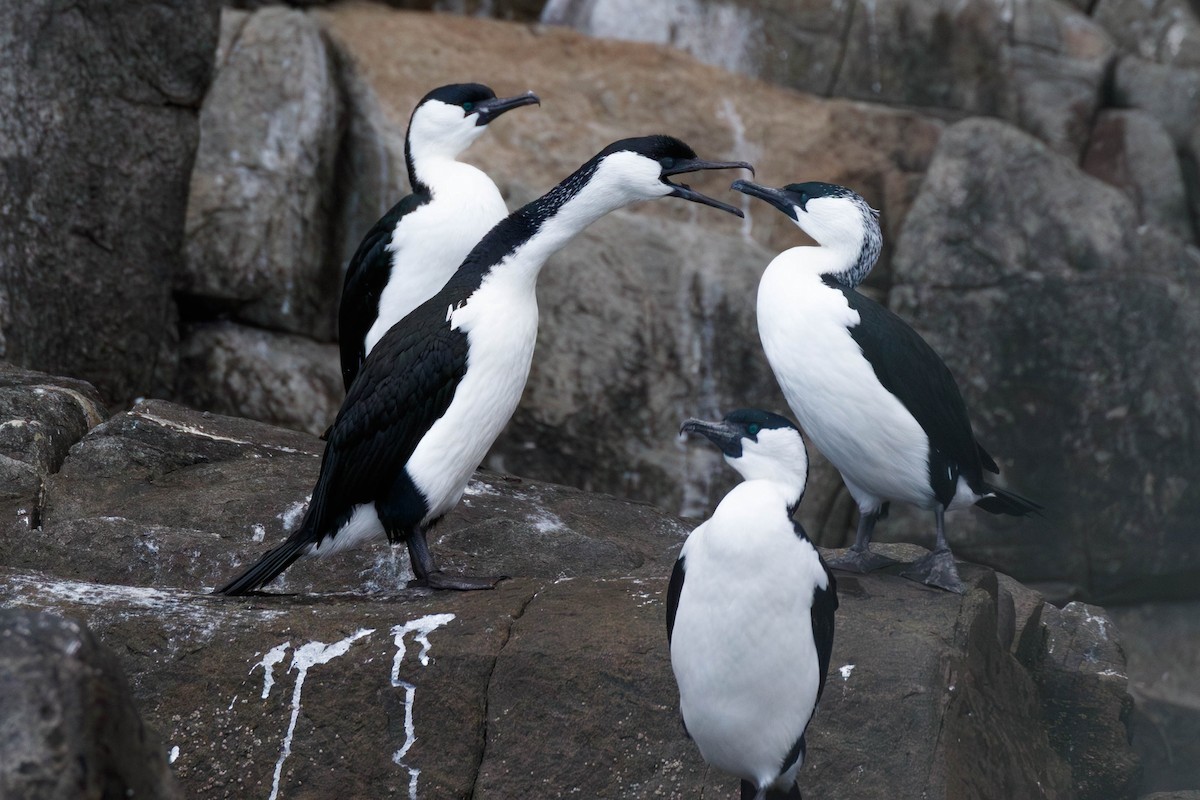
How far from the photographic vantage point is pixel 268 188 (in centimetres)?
884

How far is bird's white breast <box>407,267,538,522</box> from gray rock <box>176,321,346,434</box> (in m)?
4.48

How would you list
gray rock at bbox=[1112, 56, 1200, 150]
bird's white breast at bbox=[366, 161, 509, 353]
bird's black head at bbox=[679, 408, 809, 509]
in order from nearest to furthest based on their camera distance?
bird's black head at bbox=[679, 408, 809, 509] < bird's white breast at bbox=[366, 161, 509, 353] < gray rock at bbox=[1112, 56, 1200, 150]

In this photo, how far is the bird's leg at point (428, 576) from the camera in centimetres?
440

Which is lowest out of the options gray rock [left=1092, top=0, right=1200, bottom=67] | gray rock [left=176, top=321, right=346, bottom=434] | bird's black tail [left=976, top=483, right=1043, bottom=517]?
gray rock [left=176, top=321, right=346, bottom=434]

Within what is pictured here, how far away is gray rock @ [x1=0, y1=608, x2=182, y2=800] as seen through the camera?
253cm

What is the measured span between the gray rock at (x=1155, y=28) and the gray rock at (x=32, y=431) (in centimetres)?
860

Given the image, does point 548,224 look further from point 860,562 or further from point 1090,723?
point 1090,723

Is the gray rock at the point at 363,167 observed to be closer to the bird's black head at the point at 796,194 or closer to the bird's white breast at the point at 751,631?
the bird's black head at the point at 796,194

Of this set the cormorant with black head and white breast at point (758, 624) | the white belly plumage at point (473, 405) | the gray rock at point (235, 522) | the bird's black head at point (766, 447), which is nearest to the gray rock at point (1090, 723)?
the gray rock at point (235, 522)

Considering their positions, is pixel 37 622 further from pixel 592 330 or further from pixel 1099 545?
pixel 1099 545

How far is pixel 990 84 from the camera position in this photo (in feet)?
Answer: 35.3

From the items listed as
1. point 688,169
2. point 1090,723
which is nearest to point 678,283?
point 688,169

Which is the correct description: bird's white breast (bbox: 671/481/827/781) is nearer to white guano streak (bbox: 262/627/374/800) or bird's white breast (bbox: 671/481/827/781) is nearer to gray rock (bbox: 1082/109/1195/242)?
white guano streak (bbox: 262/627/374/800)

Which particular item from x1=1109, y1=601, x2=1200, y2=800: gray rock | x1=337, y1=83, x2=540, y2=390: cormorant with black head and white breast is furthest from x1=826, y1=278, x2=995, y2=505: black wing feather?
x1=1109, y1=601, x2=1200, y2=800: gray rock
